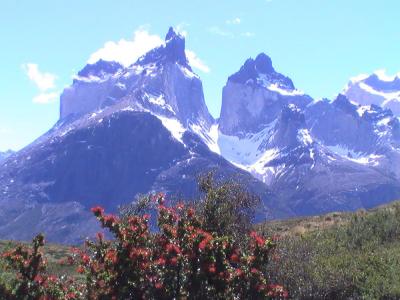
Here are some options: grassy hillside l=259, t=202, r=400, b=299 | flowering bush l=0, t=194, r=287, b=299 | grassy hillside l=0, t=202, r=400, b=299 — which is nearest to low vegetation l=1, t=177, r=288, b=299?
flowering bush l=0, t=194, r=287, b=299

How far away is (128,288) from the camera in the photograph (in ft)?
65.0

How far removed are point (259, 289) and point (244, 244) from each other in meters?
10.8

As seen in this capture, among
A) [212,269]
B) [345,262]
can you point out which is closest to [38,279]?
[212,269]

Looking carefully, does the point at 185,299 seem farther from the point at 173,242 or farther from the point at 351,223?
the point at 351,223

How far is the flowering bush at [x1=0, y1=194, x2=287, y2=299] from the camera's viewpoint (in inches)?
783

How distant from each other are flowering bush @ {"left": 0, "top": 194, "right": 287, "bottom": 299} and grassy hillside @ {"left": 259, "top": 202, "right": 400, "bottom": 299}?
Result: 1418cm

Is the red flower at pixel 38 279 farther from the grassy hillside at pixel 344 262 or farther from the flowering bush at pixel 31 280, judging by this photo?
the grassy hillside at pixel 344 262

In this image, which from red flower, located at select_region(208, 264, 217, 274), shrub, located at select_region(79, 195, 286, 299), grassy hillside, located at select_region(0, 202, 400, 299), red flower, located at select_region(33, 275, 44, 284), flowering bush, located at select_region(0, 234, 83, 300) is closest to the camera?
red flower, located at select_region(208, 264, 217, 274)

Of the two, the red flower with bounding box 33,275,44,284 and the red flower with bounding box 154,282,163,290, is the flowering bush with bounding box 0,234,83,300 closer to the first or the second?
the red flower with bounding box 33,275,44,284

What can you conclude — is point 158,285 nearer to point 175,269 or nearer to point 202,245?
point 175,269

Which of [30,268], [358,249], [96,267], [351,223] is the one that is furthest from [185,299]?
[351,223]

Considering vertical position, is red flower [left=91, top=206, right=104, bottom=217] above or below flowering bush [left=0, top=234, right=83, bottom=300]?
above

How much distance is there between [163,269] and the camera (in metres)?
20.8

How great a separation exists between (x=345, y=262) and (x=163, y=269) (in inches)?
959
